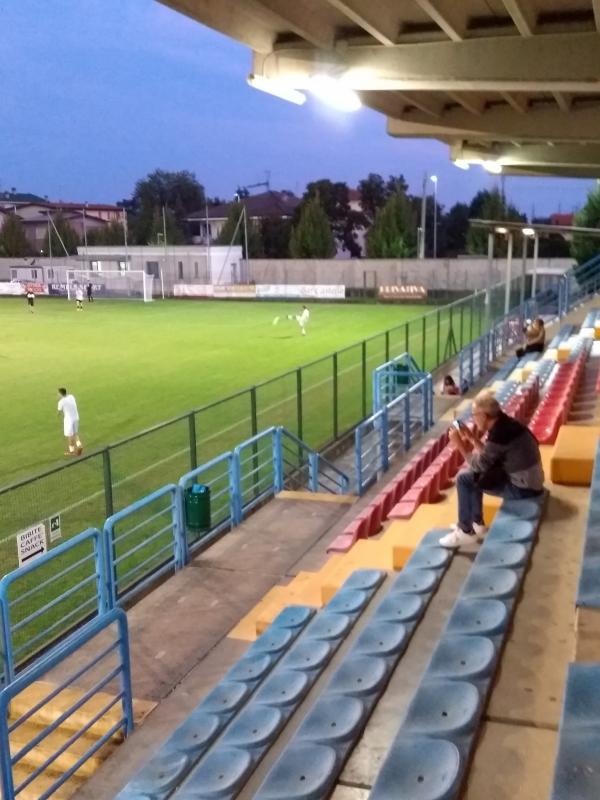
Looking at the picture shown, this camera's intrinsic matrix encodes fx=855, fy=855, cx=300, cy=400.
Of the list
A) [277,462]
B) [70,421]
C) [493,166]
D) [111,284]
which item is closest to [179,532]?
[277,462]

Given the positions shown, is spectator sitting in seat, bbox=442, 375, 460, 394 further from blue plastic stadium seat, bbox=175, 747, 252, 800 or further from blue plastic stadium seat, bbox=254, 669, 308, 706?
blue plastic stadium seat, bbox=175, 747, 252, 800

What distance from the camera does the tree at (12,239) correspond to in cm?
7794

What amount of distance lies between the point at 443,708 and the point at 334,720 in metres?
0.66

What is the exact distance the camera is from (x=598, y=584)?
480 centimetres

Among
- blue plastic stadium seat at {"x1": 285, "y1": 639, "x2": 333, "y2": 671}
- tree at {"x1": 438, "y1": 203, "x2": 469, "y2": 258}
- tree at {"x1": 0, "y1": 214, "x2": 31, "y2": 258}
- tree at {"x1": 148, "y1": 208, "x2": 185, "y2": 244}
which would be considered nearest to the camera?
blue plastic stadium seat at {"x1": 285, "y1": 639, "x2": 333, "y2": 671}

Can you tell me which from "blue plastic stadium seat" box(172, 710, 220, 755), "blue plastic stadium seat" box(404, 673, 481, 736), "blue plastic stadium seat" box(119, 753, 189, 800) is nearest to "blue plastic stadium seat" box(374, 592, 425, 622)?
"blue plastic stadium seat" box(404, 673, 481, 736)

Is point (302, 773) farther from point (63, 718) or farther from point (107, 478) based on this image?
point (107, 478)

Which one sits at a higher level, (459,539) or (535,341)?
(535,341)

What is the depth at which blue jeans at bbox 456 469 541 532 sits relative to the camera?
6.52 m

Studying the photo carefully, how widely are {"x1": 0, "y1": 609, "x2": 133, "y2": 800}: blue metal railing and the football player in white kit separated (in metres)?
8.38

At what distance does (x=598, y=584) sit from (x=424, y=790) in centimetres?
179

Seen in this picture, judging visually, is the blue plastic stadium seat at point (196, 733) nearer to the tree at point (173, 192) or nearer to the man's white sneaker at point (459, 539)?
the man's white sneaker at point (459, 539)

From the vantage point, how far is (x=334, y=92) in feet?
31.7

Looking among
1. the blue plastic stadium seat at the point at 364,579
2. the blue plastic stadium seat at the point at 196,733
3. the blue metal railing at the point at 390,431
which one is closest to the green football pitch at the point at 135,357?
the blue metal railing at the point at 390,431
